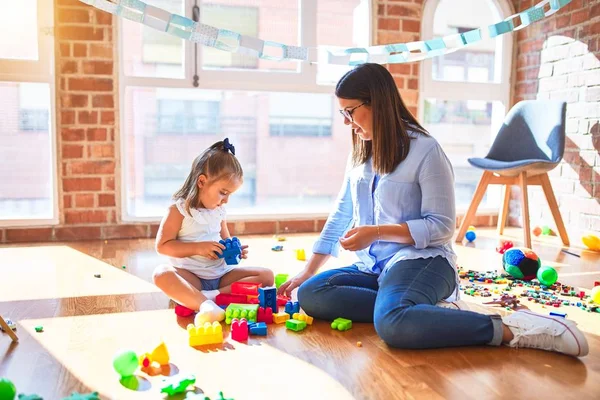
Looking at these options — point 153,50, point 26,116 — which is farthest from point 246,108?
point 26,116

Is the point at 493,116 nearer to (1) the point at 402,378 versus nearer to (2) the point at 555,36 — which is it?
(2) the point at 555,36

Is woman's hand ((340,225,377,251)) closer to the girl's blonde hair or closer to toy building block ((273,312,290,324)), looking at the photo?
toy building block ((273,312,290,324))

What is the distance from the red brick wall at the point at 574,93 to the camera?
136 inches

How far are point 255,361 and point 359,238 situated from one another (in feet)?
1.50

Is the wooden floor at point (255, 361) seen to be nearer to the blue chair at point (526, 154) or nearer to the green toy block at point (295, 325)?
the green toy block at point (295, 325)

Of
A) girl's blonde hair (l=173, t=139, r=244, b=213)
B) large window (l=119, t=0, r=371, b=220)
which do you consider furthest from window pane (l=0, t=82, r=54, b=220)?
girl's blonde hair (l=173, t=139, r=244, b=213)

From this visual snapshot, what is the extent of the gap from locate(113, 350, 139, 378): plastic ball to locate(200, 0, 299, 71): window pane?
2.51 meters

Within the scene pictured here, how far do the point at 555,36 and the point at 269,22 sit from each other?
1790mm

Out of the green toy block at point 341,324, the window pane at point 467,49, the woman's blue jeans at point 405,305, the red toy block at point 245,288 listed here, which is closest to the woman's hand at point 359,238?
the woman's blue jeans at point 405,305

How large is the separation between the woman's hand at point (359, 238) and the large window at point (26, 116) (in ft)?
7.51

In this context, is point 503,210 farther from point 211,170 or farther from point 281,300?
point 211,170

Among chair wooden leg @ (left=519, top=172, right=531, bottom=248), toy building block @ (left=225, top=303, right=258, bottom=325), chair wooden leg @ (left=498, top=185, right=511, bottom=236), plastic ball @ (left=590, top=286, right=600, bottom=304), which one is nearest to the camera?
toy building block @ (left=225, top=303, right=258, bottom=325)

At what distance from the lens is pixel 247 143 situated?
12.5ft

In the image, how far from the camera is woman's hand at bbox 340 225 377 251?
1.75m
